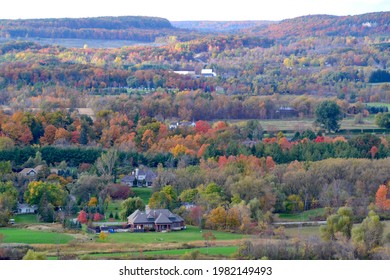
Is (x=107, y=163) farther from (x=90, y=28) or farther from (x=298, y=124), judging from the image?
(x=90, y=28)

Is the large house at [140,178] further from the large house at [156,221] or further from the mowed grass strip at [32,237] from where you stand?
the mowed grass strip at [32,237]

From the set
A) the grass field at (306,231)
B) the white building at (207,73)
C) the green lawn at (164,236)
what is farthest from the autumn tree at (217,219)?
the white building at (207,73)

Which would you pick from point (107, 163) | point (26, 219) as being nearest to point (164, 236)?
point (26, 219)

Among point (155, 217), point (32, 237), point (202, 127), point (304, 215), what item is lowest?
point (202, 127)

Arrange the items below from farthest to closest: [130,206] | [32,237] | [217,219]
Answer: [130,206]
[217,219]
[32,237]

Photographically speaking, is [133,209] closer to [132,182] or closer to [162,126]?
[132,182]

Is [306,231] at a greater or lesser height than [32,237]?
lesser

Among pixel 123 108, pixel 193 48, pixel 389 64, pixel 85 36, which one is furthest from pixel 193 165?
pixel 85 36

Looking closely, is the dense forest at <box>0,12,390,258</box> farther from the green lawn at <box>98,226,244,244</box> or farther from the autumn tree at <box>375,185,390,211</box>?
the green lawn at <box>98,226,244,244</box>
